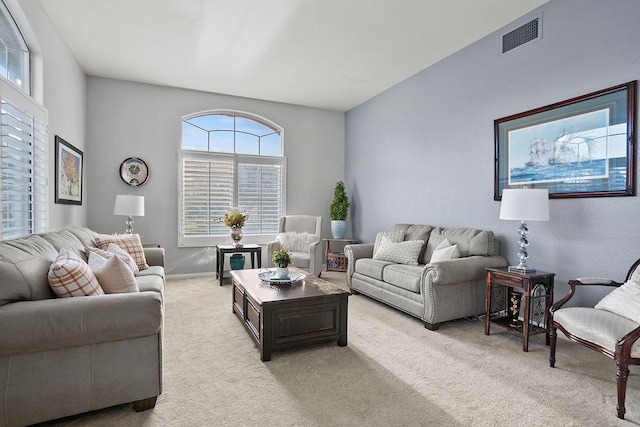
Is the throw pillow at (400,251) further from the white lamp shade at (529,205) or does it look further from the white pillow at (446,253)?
the white lamp shade at (529,205)

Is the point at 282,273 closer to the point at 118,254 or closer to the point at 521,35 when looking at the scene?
the point at 118,254

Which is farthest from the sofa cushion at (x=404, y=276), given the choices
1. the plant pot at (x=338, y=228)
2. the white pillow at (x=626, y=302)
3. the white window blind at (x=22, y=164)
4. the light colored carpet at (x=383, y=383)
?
the white window blind at (x=22, y=164)

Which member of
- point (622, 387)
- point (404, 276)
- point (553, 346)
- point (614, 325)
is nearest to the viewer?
point (622, 387)

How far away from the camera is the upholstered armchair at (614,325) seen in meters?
1.94

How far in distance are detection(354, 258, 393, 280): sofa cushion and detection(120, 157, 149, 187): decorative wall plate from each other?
11.8ft

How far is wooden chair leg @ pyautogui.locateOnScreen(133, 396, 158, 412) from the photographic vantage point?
196cm

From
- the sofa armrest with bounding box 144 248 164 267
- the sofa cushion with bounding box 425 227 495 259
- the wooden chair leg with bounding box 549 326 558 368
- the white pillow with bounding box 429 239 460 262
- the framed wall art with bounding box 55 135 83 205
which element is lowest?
Result: the wooden chair leg with bounding box 549 326 558 368

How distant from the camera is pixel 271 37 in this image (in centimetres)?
385

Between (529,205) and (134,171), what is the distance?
529 cm

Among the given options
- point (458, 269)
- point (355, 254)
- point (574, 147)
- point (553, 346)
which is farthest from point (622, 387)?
point (355, 254)

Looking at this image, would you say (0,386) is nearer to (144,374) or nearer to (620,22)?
(144,374)

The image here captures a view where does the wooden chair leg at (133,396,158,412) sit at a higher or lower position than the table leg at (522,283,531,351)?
lower

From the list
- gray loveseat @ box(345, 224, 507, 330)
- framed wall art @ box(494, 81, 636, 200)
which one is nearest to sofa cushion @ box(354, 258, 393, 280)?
gray loveseat @ box(345, 224, 507, 330)

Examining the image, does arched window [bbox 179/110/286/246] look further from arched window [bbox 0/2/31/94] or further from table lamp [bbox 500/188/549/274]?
table lamp [bbox 500/188/549/274]
